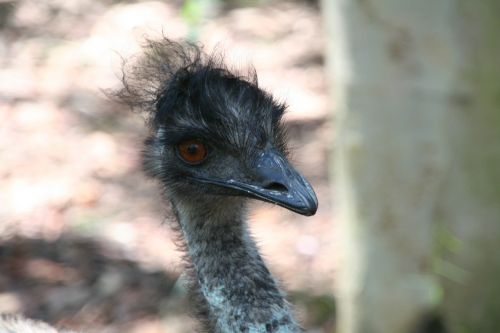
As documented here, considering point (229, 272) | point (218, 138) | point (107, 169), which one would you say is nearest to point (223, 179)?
point (218, 138)

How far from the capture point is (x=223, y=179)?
9.49ft

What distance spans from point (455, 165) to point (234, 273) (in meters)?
1.31

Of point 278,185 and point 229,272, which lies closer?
point 278,185

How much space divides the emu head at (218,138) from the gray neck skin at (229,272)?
8cm

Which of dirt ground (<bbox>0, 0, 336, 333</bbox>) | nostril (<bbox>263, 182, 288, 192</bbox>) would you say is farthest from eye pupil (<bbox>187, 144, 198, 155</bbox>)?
dirt ground (<bbox>0, 0, 336, 333</bbox>)

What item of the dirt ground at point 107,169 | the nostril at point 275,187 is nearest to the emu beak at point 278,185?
the nostril at point 275,187

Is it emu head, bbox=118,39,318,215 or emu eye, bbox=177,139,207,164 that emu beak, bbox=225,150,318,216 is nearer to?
emu head, bbox=118,39,318,215

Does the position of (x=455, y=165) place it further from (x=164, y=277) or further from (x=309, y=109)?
(x=309, y=109)

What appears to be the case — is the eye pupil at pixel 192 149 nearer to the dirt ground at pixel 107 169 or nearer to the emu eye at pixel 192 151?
the emu eye at pixel 192 151

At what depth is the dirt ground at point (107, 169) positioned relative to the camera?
4.97 meters

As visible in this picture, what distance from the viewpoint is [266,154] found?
2854mm

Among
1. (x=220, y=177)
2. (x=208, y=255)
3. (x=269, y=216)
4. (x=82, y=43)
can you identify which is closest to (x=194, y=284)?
(x=208, y=255)

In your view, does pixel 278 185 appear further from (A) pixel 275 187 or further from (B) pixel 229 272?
(B) pixel 229 272

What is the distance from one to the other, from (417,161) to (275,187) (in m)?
1.17
